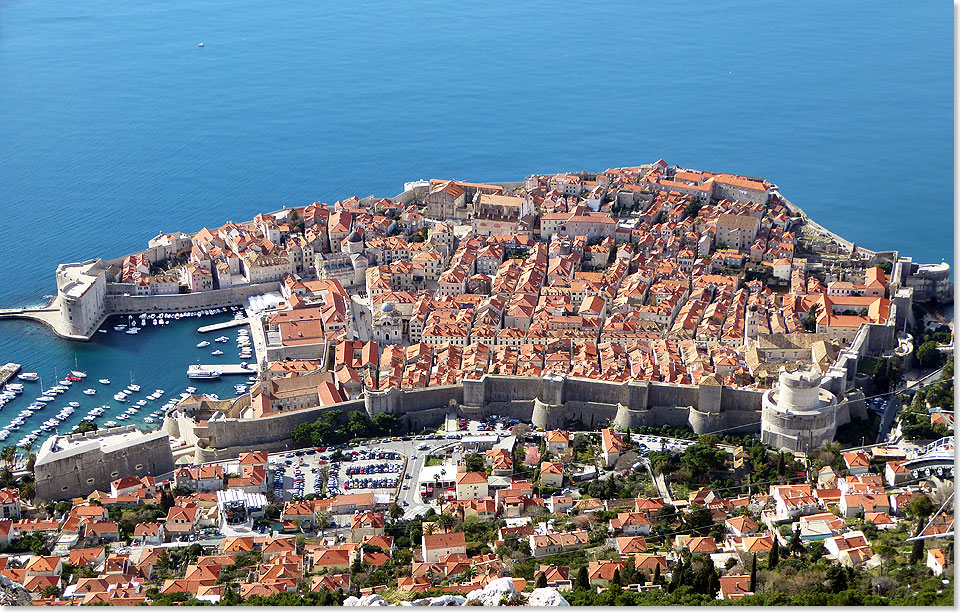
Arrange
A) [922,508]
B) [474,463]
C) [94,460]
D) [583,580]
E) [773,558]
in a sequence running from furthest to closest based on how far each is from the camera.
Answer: [94,460] < [474,463] < [922,508] < [773,558] < [583,580]

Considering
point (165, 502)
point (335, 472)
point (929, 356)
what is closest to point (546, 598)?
point (335, 472)

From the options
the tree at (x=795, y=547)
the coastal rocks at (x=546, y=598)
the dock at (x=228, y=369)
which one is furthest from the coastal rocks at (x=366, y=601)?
the dock at (x=228, y=369)

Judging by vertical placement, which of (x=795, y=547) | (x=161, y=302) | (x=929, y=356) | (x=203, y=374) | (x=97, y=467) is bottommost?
(x=795, y=547)

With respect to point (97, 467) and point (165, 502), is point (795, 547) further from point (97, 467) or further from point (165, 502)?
point (97, 467)

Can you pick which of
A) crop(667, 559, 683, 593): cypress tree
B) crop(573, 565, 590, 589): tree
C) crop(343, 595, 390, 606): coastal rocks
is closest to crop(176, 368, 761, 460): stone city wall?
crop(667, 559, 683, 593): cypress tree

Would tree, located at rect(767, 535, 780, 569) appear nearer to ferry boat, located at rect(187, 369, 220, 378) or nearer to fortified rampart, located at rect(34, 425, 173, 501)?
fortified rampart, located at rect(34, 425, 173, 501)

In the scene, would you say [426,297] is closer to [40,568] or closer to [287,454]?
[287,454]

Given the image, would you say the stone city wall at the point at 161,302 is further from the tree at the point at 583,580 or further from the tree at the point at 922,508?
the tree at the point at 922,508

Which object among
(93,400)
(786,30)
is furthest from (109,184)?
(786,30)
